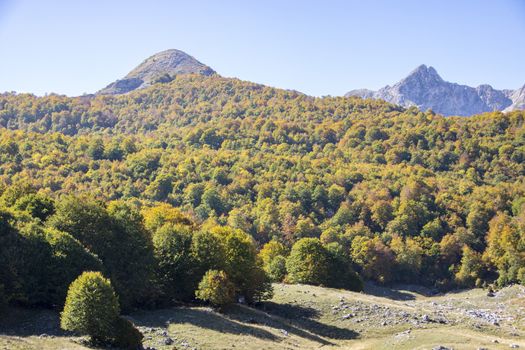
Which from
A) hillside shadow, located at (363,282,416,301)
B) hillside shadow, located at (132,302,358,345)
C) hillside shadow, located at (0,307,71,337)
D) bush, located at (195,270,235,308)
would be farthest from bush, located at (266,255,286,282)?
hillside shadow, located at (0,307,71,337)

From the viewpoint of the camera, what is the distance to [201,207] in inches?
5886

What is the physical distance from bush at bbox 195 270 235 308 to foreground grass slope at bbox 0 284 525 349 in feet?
4.14

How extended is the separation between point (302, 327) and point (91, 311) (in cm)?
2340

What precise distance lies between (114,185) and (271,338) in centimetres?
11678

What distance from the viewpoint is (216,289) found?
5759cm

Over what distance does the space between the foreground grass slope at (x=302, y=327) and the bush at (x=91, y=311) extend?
1.22 metres

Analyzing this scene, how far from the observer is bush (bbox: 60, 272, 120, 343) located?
139 ft

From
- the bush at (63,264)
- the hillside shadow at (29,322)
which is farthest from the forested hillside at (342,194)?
the hillside shadow at (29,322)

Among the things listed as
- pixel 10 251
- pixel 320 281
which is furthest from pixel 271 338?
pixel 320 281

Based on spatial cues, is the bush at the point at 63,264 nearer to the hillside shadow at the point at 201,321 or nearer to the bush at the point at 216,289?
the hillside shadow at the point at 201,321

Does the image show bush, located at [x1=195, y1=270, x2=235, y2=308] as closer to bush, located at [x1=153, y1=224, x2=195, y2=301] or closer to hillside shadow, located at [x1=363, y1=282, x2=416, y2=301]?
bush, located at [x1=153, y1=224, x2=195, y2=301]

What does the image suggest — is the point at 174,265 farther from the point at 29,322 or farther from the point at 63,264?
the point at 29,322

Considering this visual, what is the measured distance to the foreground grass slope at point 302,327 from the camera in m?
45.2

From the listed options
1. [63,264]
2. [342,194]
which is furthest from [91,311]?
[342,194]
